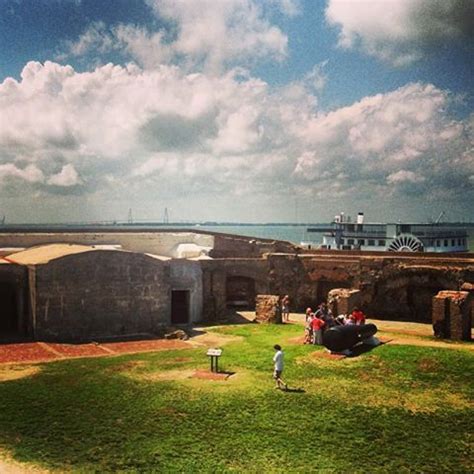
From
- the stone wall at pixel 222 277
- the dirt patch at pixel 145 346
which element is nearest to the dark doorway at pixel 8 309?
the dirt patch at pixel 145 346

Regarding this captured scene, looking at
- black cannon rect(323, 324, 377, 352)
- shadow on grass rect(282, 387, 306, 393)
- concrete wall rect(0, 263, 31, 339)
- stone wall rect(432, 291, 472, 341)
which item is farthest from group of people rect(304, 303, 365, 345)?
concrete wall rect(0, 263, 31, 339)

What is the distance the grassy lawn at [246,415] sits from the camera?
9.62 m

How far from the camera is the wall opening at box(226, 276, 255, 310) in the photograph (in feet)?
94.1

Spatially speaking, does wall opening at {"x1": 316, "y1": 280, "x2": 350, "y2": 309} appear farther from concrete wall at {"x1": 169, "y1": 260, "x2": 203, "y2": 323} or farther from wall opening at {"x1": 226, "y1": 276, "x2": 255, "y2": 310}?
concrete wall at {"x1": 169, "y1": 260, "x2": 203, "y2": 323}

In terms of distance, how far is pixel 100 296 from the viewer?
2064cm

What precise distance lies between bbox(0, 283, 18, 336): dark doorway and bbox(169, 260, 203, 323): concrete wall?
260 inches

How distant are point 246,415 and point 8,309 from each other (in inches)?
573

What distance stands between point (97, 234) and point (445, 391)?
24.9 m

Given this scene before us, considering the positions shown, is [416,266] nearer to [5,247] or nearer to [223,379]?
[223,379]

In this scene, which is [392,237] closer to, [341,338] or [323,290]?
[323,290]

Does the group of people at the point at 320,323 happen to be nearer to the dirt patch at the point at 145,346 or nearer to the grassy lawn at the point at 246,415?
the grassy lawn at the point at 246,415

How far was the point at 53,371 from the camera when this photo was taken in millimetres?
15438

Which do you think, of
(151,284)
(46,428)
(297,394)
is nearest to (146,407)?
(46,428)

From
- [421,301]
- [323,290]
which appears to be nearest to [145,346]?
[323,290]
